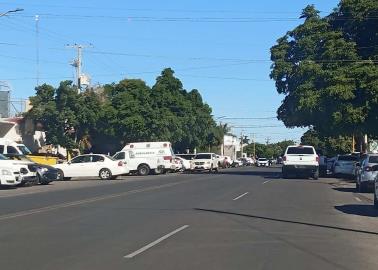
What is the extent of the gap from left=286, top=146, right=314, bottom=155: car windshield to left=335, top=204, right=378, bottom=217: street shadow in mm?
18960

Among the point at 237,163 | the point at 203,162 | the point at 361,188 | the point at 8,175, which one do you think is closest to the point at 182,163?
the point at 203,162

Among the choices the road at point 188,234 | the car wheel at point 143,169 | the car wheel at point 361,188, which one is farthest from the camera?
the car wheel at point 143,169

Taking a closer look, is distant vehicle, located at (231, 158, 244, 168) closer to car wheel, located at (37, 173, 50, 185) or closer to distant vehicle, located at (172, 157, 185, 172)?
distant vehicle, located at (172, 157, 185, 172)

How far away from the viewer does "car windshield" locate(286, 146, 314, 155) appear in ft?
127

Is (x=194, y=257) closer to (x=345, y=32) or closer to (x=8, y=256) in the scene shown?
(x=8, y=256)

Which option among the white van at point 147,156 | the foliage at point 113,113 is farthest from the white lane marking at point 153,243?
the foliage at point 113,113

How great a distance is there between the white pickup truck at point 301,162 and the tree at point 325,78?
8.66 feet

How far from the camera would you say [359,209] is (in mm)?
18484

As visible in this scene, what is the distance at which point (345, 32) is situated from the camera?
1751 inches

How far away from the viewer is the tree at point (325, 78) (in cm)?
3809

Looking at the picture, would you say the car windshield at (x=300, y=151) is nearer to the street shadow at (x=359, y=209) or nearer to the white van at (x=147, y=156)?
the white van at (x=147, y=156)

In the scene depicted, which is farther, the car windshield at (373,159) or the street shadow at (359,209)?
the car windshield at (373,159)

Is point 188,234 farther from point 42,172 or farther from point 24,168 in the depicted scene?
point 42,172

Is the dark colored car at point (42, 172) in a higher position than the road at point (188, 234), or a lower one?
higher
